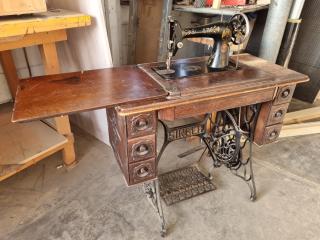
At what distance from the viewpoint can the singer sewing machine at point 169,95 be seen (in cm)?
104

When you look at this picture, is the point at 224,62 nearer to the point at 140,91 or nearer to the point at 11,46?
the point at 140,91

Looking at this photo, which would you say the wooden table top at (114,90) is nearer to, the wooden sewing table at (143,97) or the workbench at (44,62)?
the wooden sewing table at (143,97)

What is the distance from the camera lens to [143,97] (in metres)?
1.07

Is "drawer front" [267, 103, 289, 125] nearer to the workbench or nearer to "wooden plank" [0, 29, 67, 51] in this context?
the workbench

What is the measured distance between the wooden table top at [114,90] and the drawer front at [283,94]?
0.05 metres

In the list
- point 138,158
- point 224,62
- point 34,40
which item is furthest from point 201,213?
point 34,40

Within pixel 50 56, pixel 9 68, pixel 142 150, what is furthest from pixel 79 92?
pixel 9 68

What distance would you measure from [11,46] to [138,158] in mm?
914

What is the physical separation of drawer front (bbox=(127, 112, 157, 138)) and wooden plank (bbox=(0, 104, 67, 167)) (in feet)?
2.93

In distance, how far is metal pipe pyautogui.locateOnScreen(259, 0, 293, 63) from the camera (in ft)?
Result: 6.75

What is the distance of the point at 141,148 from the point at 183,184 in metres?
0.76

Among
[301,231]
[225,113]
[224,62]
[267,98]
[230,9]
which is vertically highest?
[230,9]

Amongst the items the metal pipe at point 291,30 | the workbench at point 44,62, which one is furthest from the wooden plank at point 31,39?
the metal pipe at point 291,30

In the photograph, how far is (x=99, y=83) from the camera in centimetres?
119
